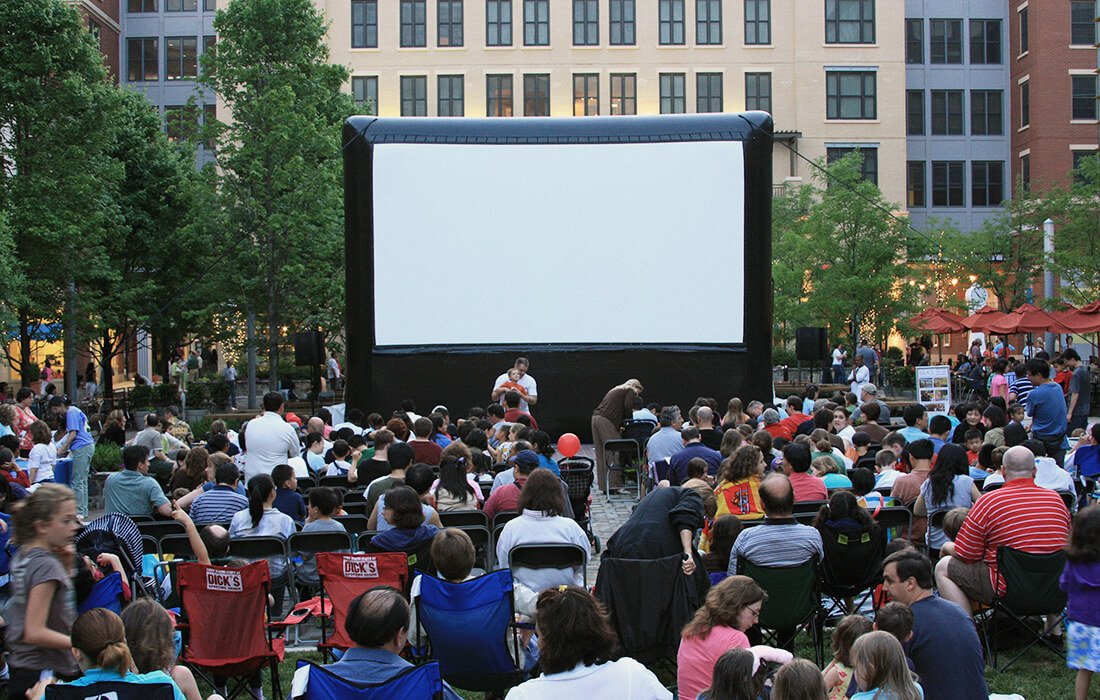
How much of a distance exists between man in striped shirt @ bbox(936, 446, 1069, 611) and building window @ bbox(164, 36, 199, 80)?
50.4 m

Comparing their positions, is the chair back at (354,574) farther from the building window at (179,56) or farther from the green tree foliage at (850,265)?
the building window at (179,56)

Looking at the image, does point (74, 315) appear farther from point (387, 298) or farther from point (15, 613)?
point (15, 613)

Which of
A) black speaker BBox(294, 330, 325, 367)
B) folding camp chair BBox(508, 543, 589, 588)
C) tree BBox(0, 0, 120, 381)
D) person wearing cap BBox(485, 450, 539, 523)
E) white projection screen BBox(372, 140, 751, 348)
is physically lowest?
folding camp chair BBox(508, 543, 589, 588)

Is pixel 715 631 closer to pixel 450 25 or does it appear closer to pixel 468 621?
pixel 468 621

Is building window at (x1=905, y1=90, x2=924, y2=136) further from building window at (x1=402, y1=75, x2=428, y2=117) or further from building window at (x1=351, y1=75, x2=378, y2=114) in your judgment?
building window at (x1=351, y1=75, x2=378, y2=114)

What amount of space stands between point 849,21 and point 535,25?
13.2m

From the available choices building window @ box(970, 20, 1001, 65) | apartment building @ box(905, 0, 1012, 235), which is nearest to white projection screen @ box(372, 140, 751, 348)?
apartment building @ box(905, 0, 1012, 235)

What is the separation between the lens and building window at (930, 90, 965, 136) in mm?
51125

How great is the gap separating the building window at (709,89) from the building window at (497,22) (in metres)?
8.13

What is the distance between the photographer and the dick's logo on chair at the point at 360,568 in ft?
20.0

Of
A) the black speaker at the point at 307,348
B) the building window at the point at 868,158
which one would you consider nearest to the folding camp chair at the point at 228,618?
the black speaker at the point at 307,348

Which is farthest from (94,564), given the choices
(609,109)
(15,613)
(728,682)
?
(609,109)

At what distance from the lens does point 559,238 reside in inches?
698

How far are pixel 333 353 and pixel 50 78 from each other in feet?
46.1
